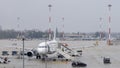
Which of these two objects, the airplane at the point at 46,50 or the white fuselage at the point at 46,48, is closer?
the white fuselage at the point at 46,48

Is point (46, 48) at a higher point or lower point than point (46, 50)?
higher

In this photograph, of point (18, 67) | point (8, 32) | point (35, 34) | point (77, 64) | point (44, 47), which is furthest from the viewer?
point (8, 32)

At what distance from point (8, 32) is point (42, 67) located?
132593 mm

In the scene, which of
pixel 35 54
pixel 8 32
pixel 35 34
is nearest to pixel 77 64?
pixel 35 54

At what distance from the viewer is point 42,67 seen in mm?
38781

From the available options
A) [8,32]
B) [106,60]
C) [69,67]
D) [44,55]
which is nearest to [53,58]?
[44,55]

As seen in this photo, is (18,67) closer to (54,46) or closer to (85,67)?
(85,67)

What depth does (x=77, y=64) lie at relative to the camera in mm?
42344

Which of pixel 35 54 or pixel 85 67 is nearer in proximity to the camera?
pixel 85 67

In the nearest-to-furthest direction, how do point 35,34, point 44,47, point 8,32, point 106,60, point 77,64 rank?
point 77,64, point 106,60, point 44,47, point 35,34, point 8,32

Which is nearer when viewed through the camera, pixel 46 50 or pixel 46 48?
pixel 46 50

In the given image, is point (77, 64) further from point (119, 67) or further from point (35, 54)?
point (35, 54)

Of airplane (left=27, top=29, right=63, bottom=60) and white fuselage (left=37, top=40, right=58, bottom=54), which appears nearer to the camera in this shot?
white fuselage (left=37, top=40, right=58, bottom=54)

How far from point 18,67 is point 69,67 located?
580 cm
